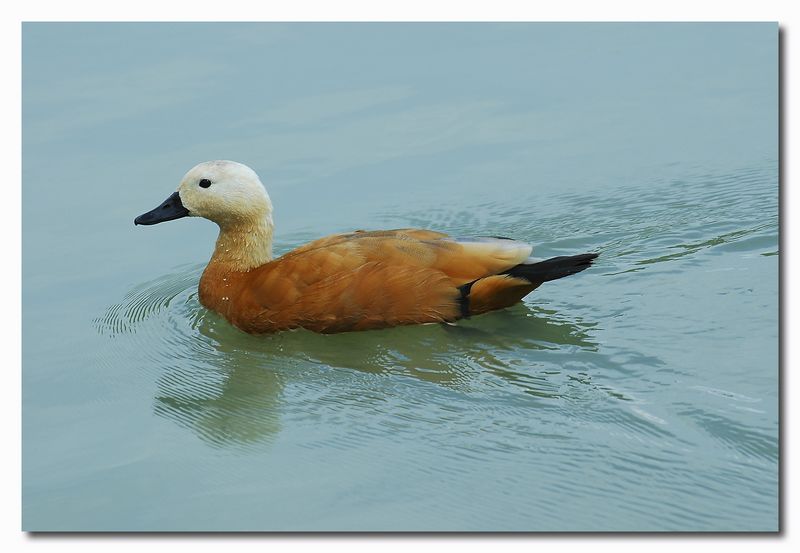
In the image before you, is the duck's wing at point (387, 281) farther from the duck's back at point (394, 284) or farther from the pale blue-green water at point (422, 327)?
the pale blue-green water at point (422, 327)

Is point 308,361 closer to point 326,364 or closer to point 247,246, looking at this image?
point 326,364

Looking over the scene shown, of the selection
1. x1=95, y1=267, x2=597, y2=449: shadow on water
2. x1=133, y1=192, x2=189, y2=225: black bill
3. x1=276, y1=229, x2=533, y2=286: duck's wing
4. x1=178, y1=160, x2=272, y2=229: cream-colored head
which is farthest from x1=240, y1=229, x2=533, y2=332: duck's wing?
x1=133, y1=192, x2=189, y2=225: black bill

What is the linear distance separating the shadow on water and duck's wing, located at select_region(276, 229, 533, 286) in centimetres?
36

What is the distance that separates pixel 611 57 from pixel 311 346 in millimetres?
4640

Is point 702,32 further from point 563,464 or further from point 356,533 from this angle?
point 356,533

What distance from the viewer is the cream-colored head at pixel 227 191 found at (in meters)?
8.69

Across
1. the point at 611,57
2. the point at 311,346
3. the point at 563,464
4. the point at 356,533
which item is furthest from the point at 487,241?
the point at 611,57

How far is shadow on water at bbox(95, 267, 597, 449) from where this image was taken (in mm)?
7289

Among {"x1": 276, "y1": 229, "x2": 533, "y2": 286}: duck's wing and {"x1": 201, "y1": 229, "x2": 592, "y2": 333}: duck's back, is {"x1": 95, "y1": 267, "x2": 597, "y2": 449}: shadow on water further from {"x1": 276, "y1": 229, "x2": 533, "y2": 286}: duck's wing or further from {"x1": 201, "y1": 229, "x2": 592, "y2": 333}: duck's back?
{"x1": 276, "y1": 229, "x2": 533, "y2": 286}: duck's wing

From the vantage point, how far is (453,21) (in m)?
11.8

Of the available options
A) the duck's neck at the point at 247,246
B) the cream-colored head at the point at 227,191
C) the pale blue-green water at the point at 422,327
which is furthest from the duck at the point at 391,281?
the cream-colored head at the point at 227,191

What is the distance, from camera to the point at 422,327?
8.08m

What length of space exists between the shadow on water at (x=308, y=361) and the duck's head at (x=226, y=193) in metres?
0.73

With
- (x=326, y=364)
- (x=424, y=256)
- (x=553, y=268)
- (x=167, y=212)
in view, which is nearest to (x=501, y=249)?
(x=553, y=268)
